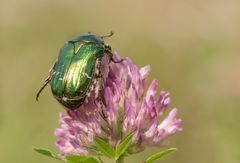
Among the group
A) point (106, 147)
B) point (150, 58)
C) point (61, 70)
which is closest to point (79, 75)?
point (61, 70)

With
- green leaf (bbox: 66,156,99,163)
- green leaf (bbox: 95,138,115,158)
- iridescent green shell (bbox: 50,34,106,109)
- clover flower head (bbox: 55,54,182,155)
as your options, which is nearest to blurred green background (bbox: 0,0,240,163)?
clover flower head (bbox: 55,54,182,155)

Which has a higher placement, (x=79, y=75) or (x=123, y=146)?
(x=79, y=75)

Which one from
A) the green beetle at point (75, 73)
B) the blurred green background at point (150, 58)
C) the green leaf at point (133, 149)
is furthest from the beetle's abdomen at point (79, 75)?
the blurred green background at point (150, 58)

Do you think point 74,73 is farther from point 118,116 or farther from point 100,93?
point 118,116

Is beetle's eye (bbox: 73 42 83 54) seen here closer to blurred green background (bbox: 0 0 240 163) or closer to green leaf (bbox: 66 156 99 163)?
green leaf (bbox: 66 156 99 163)

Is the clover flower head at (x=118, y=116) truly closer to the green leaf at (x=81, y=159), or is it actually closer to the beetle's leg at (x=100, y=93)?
the beetle's leg at (x=100, y=93)

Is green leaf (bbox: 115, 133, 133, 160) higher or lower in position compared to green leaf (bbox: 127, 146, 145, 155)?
lower

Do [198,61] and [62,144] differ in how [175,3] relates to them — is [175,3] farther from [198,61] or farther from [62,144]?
[62,144]
